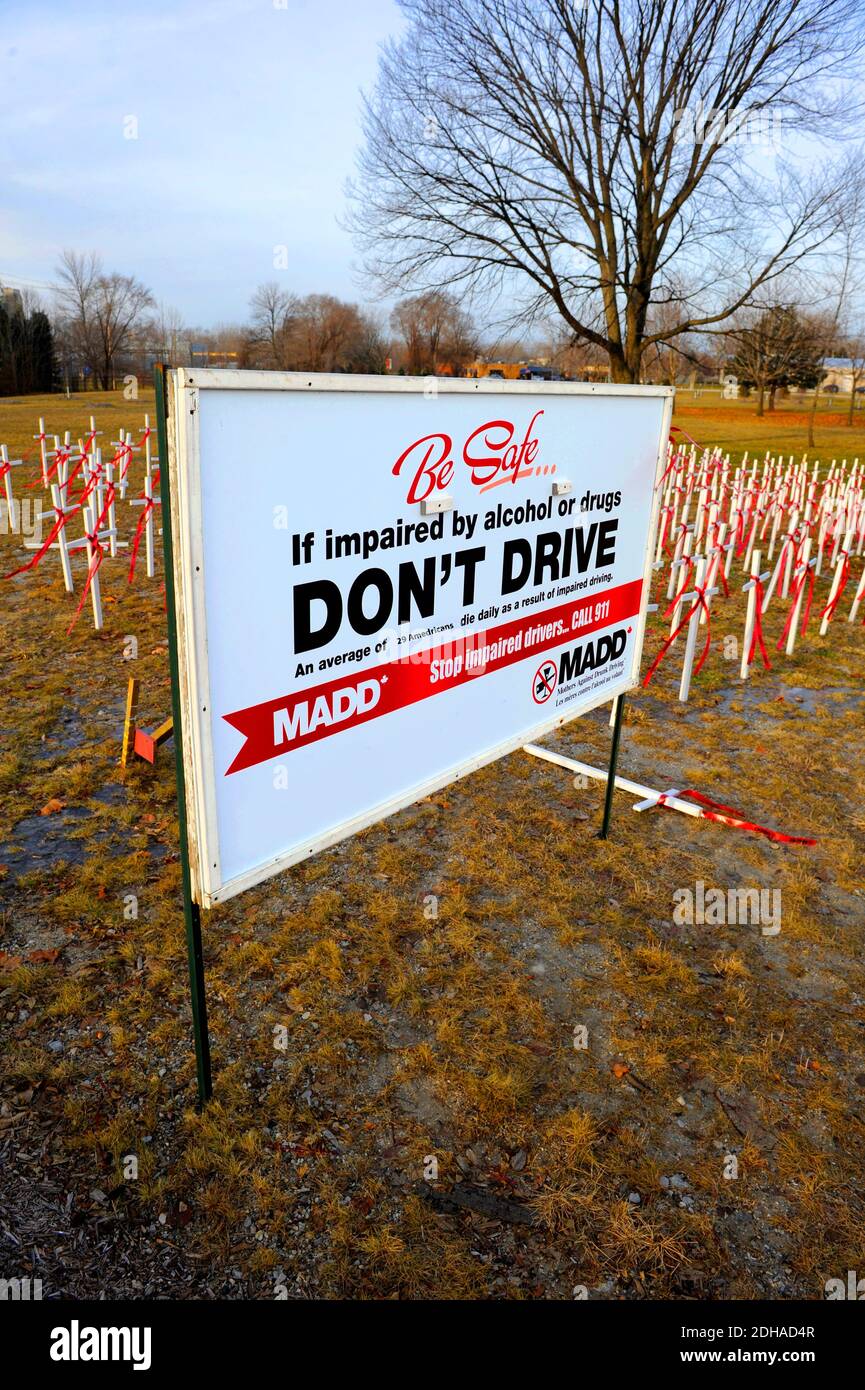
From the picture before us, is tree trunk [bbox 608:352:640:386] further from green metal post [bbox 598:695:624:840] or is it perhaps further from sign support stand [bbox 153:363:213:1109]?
sign support stand [bbox 153:363:213:1109]

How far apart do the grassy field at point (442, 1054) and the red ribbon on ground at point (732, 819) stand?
85 millimetres

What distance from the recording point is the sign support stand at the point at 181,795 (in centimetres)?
222

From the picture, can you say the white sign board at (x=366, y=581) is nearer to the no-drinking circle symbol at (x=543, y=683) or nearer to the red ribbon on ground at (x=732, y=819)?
the no-drinking circle symbol at (x=543, y=683)

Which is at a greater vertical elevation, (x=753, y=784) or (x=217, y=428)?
(x=217, y=428)

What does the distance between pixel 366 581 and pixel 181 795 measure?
0.95m

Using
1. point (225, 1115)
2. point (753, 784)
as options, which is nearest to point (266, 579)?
point (225, 1115)

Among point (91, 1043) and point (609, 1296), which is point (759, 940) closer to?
point (609, 1296)

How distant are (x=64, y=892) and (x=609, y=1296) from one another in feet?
9.98

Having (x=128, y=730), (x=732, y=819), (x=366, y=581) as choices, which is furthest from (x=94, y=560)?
(x=732, y=819)

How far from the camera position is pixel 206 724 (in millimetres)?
2436

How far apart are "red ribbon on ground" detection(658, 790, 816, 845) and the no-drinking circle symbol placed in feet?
5.24

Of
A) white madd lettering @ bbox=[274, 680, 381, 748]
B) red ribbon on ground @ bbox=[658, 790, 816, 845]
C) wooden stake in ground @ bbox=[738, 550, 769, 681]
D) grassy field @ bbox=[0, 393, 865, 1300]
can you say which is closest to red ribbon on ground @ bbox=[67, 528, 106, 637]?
grassy field @ bbox=[0, 393, 865, 1300]

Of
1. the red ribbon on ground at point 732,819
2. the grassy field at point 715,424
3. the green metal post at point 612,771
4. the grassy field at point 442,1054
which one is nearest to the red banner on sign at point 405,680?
the green metal post at point 612,771

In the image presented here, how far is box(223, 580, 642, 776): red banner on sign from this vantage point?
8.71 ft
